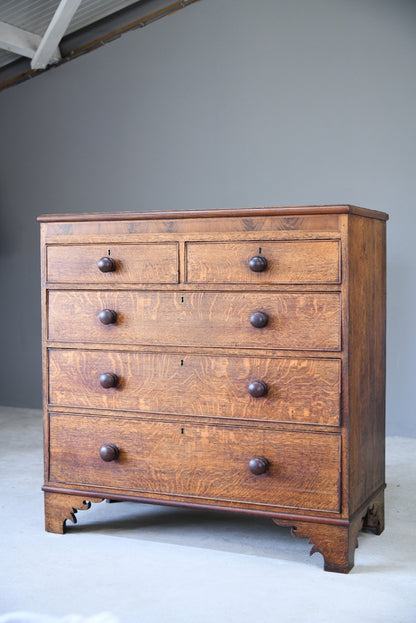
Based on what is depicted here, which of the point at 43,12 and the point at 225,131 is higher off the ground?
the point at 43,12

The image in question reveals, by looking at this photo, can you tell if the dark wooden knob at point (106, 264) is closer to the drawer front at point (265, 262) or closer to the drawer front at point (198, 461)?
the drawer front at point (265, 262)

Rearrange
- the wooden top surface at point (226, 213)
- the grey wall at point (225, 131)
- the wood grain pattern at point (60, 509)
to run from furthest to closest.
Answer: the grey wall at point (225, 131)
the wood grain pattern at point (60, 509)
the wooden top surface at point (226, 213)

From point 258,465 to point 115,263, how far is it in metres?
0.82

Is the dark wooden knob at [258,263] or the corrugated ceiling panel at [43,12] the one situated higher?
the corrugated ceiling panel at [43,12]

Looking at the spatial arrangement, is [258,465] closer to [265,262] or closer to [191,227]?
[265,262]

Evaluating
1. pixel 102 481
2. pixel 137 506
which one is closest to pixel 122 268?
pixel 102 481

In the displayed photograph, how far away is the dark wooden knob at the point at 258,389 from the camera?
2281mm

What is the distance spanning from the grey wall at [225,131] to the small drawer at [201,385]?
184 centimetres

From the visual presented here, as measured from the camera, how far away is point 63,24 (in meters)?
4.27

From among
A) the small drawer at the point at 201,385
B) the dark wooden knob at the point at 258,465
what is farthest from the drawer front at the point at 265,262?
the dark wooden knob at the point at 258,465

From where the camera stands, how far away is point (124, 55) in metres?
4.50

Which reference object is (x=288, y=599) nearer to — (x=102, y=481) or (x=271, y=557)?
(x=271, y=557)

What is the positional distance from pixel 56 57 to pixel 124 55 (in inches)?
19.1

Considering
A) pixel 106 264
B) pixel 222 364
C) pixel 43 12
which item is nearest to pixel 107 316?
pixel 106 264
